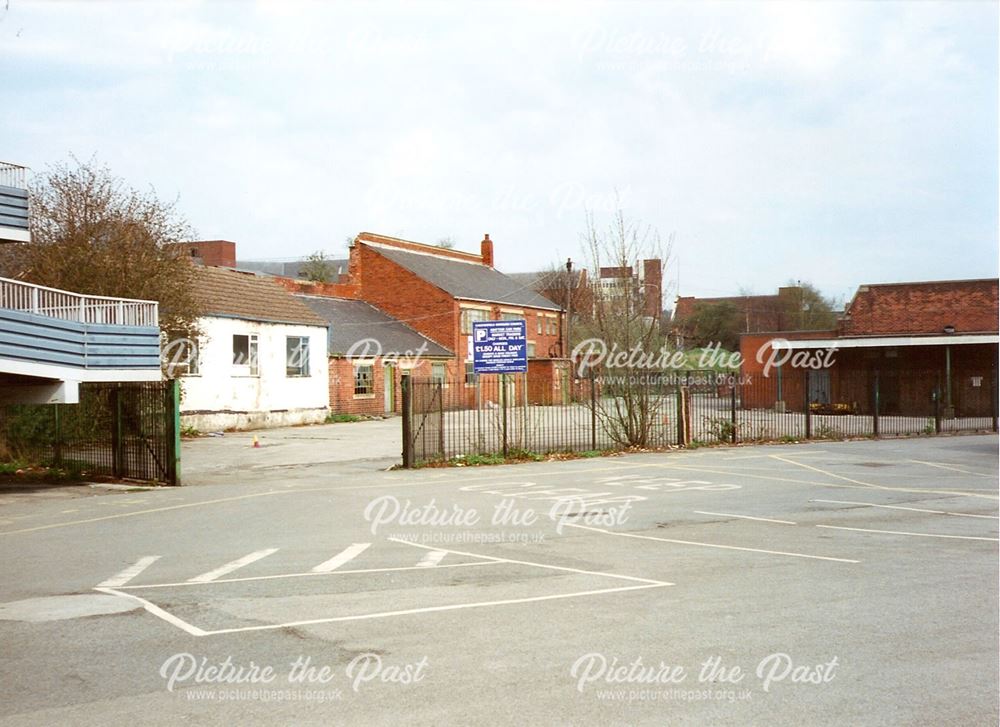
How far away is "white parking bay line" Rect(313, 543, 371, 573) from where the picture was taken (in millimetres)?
10242

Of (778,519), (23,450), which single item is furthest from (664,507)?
(23,450)

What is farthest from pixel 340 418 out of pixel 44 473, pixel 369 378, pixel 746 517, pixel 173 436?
pixel 746 517

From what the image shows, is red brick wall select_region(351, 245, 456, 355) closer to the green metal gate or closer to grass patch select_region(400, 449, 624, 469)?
grass patch select_region(400, 449, 624, 469)

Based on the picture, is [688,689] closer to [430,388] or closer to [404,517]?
[404,517]

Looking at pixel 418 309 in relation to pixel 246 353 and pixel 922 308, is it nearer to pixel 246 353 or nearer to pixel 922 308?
pixel 246 353

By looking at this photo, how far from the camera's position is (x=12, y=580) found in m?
10.1

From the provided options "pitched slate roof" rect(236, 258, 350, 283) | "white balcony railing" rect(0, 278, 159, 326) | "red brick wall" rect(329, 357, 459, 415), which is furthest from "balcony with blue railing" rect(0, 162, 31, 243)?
"pitched slate roof" rect(236, 258, 350, 283)

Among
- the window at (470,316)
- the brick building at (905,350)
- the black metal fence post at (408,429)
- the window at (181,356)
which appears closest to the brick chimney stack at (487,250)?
the window at (470,316)

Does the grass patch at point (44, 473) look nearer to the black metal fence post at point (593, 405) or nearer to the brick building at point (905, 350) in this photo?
the black metal fence post at point (593, 405)

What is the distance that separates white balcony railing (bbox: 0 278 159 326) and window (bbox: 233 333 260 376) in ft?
49.4

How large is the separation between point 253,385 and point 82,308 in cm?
1831

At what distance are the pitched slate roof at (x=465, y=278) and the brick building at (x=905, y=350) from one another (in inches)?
670

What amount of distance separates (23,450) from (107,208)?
7.97m

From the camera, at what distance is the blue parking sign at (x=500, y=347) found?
2334 centimetres
